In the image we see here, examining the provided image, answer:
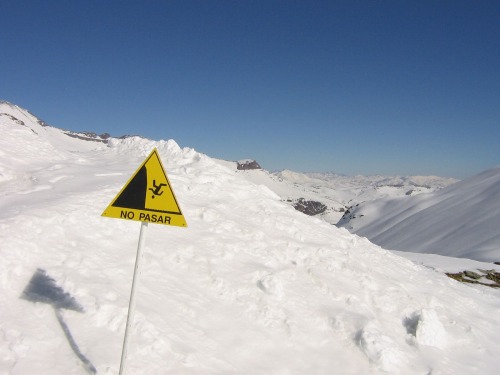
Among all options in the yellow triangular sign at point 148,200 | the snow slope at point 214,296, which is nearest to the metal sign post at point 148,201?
the yellow triangular sign at point 148,200

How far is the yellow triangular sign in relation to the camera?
5.33 meters

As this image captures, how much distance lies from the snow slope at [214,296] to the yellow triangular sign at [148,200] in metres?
2.07

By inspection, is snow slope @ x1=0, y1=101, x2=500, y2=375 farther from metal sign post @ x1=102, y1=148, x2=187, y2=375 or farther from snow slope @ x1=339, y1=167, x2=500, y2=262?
snow slope @ x1=339, y1=167, x2=500, y2=262

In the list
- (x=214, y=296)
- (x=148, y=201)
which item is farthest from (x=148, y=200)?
(x=214, y=296)

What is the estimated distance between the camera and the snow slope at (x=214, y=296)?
5.89m

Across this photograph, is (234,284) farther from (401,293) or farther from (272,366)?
(401,293)

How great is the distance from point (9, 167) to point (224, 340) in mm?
9473

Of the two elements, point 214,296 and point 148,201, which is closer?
point 148,201

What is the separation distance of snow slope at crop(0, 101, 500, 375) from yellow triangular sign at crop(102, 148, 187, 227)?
207 centimetres

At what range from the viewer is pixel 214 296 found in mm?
7852

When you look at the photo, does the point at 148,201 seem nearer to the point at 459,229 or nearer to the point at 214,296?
the point at 214,296

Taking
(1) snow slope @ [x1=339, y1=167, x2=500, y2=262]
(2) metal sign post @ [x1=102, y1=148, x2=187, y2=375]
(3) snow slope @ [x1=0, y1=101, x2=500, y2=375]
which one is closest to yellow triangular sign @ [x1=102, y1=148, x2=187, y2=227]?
(2) metal sign post @ [x1=102, y1=148, x2=187, y2=375]

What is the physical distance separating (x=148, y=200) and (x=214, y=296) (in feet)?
11.0

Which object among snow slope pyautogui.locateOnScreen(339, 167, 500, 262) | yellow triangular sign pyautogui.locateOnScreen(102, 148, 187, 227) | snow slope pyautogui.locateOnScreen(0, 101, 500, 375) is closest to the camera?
yellow triangular sign pyautogui.locateOnScreen(102, 148, 187, 227)
